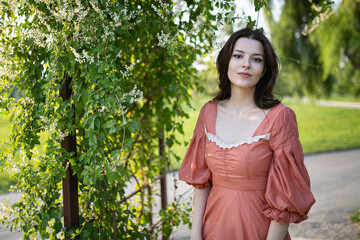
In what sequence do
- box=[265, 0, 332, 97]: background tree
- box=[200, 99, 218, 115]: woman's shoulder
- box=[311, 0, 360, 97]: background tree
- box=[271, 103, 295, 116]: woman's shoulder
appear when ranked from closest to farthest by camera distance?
box=[271, 103, 295, 116]: woman's shoulder → box=[200, 99, 218, 115]: woman's shoulder → box=[311, 0, 360, 97]: background tree → box=[265, 0, 332, 97]: background tree

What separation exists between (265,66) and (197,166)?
54 centimetres

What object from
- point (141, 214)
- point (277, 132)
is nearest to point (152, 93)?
point (141, 214)

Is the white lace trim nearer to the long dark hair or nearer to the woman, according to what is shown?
the woman

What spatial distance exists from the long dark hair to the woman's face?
3cm

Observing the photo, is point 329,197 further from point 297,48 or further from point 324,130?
point 324,130

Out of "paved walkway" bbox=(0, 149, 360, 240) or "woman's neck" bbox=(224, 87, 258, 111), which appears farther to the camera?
"paved walkway" bbox=(0, 149, 360, 240)

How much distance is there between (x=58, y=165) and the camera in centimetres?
147

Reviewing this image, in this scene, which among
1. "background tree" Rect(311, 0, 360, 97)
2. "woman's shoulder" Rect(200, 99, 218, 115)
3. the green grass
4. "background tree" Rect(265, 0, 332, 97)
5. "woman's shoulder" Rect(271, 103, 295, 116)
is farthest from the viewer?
the green grass

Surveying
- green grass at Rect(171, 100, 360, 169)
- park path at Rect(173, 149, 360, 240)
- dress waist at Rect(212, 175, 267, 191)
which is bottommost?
park path at Rect(173, 149, 360, 240)

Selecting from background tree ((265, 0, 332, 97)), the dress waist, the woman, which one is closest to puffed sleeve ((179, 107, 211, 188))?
the woman

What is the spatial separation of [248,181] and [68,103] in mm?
819

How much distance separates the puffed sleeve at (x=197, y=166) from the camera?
1.61 metres

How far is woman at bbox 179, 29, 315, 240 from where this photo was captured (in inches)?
54.7

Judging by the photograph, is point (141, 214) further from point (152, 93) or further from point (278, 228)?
point (278, 228)
